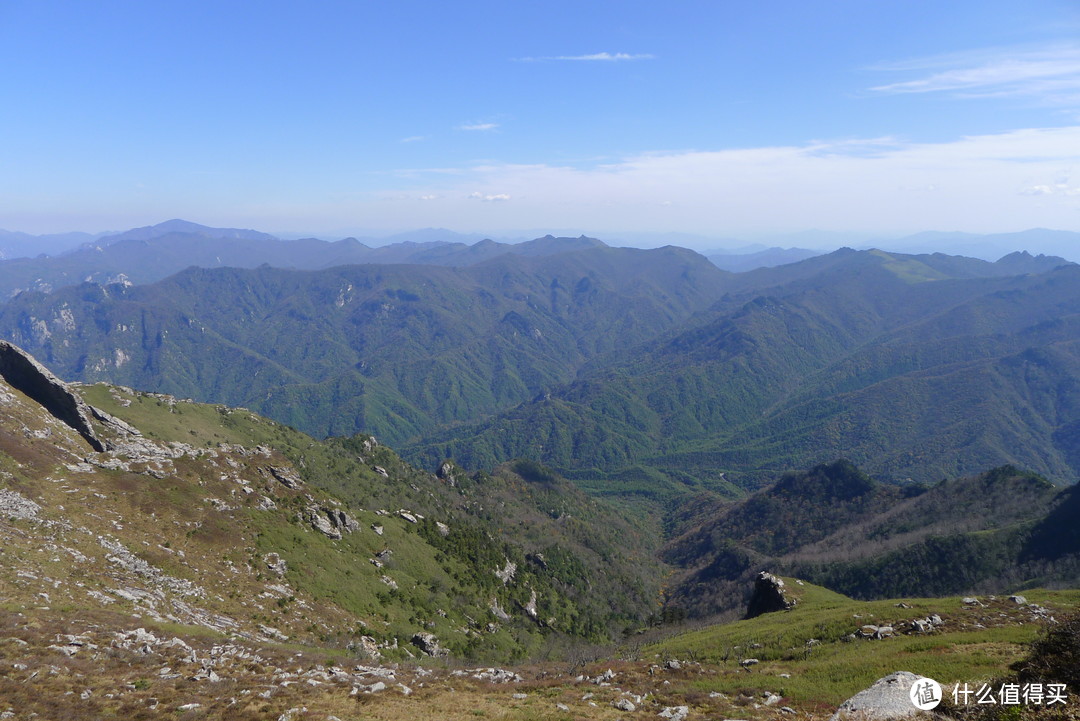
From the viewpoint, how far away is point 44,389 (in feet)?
274

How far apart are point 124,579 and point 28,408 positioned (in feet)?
140

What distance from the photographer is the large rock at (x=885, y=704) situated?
24188 mm

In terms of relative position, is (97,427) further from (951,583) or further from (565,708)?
(951,583)

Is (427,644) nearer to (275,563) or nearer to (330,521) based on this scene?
(275,563)

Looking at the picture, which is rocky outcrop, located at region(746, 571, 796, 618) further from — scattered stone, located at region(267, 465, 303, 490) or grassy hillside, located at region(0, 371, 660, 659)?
scattered stone, located at region(267, 465, 303, 490)

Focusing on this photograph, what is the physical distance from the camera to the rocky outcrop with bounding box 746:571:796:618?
355 feet

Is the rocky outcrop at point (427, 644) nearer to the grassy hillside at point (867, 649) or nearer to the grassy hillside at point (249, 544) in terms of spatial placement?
the grassy hillside at point (249, 544)

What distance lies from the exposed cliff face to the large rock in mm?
101483

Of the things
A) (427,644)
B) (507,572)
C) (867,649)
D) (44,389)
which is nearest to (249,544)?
(427,644)

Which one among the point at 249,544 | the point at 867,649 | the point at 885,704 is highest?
the point at 885,704

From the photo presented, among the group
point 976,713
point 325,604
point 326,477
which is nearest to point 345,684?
point 976,713

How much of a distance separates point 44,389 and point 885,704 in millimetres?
113721

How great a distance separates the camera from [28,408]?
78.4m

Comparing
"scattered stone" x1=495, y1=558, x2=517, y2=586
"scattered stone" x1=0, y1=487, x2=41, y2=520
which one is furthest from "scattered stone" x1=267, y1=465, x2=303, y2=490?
"scattered stone" x1=495, y1=558, x2=517, y2=586
